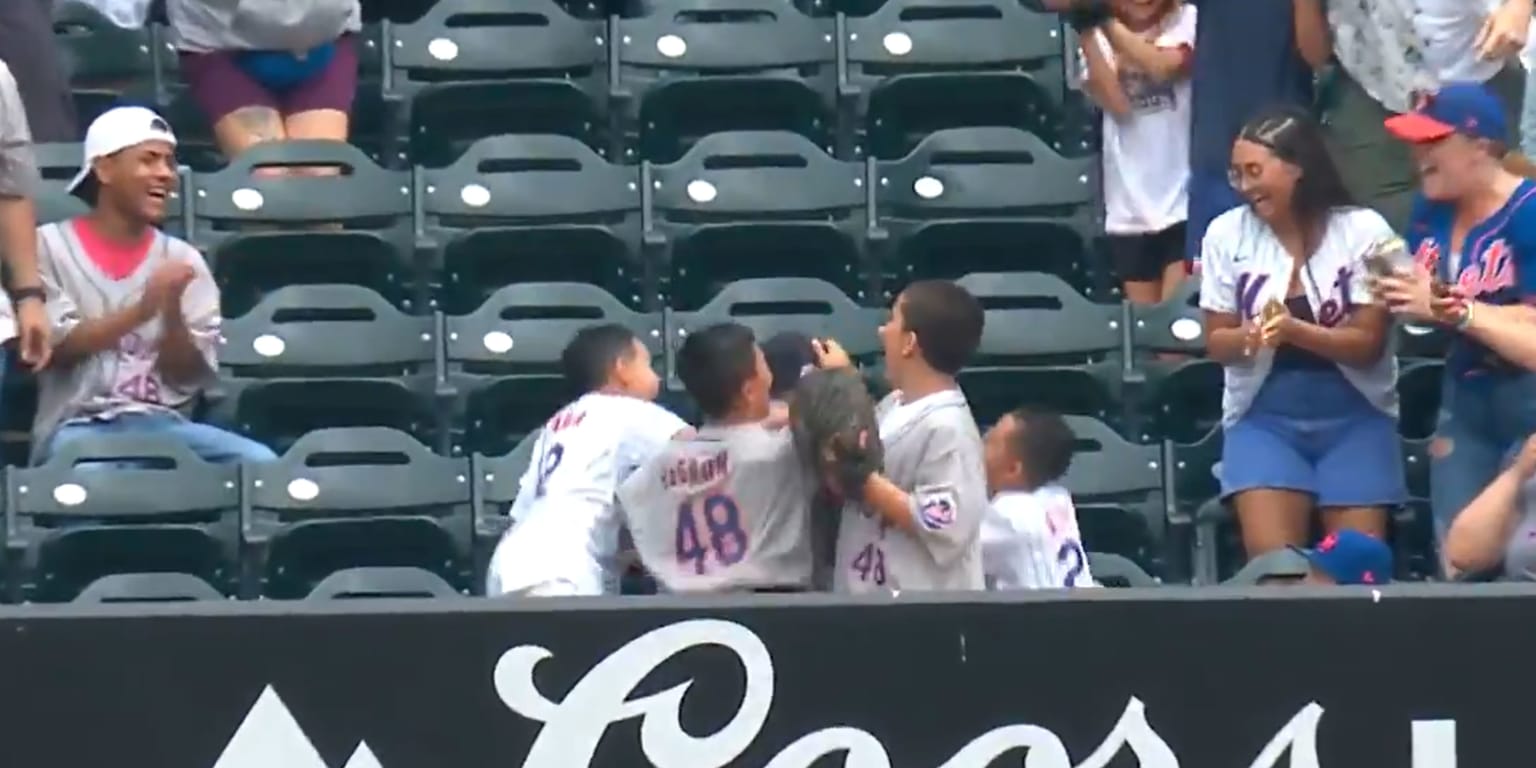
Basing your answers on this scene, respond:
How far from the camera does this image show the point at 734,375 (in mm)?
6383

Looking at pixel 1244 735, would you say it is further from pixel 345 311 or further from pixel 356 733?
pixel 345 311

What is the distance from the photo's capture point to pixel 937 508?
20.2 feet

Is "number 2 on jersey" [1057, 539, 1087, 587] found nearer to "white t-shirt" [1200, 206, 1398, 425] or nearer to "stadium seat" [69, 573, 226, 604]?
"white t-shirt" [1200, 206, 1398, 425]

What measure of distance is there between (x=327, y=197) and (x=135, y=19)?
97cm

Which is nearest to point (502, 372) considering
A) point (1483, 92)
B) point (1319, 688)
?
point (1483, 92)

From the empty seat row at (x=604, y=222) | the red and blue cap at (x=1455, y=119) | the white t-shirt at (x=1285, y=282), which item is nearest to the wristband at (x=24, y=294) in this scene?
the empty seat row at (x=604, y=222)

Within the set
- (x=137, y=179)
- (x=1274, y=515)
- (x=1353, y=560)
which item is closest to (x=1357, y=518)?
(x=1274, y=515)

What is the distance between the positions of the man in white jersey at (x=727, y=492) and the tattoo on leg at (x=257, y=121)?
2.21m

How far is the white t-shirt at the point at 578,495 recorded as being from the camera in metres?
6.62

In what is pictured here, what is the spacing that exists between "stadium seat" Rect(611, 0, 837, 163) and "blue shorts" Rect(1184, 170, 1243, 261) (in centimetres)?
111

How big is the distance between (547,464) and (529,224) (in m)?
1.55

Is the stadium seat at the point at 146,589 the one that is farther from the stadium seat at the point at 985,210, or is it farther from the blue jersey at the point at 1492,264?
the blue jersey at the point at 1492,264

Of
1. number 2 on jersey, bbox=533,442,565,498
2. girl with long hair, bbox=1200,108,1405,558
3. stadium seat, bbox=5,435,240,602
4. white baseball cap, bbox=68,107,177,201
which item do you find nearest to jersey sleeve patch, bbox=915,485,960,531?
number 2 on jersey, bbox=533,442,565,498

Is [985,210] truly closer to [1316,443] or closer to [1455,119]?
[1316,443]
